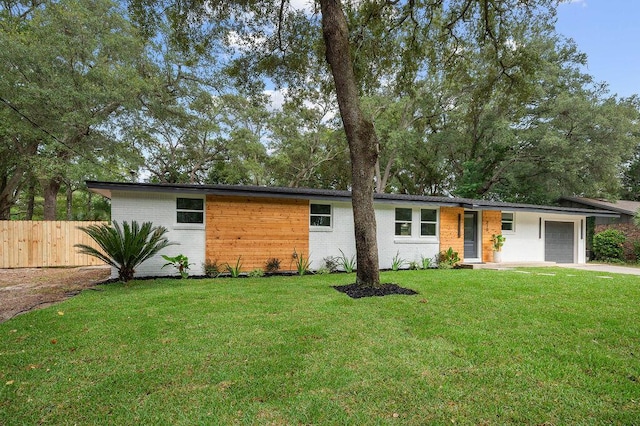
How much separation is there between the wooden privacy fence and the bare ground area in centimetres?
59

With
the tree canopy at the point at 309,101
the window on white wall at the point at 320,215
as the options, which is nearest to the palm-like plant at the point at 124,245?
the window on white wall at the point at 320,215

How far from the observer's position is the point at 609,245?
14508 millimetres

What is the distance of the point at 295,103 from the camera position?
10492 mm

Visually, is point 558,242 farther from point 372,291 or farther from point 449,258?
point 372,291

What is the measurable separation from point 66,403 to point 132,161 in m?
14.8

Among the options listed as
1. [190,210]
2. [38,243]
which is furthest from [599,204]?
[38,243]

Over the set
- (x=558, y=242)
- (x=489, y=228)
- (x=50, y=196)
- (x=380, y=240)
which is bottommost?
(x=558, y=242)

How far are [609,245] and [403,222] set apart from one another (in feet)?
36.1

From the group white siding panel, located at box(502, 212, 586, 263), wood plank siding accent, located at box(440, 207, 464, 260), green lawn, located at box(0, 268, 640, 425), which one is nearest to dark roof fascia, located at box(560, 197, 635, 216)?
white siding panel, located at box(502, 212, 586, 263)

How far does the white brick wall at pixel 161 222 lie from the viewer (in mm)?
8156

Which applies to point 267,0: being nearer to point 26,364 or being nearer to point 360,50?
point 360,50

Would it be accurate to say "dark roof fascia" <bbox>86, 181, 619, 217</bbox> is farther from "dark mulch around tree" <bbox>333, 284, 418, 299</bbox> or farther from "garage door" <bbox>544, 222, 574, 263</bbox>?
Result: "dark mulch around tree" <bbox>333, 284, 418, 299</bbox>

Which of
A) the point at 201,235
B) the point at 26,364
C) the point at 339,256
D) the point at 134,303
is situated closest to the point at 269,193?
the point at 201,235

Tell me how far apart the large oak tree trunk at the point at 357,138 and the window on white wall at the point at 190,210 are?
15.7 feet
